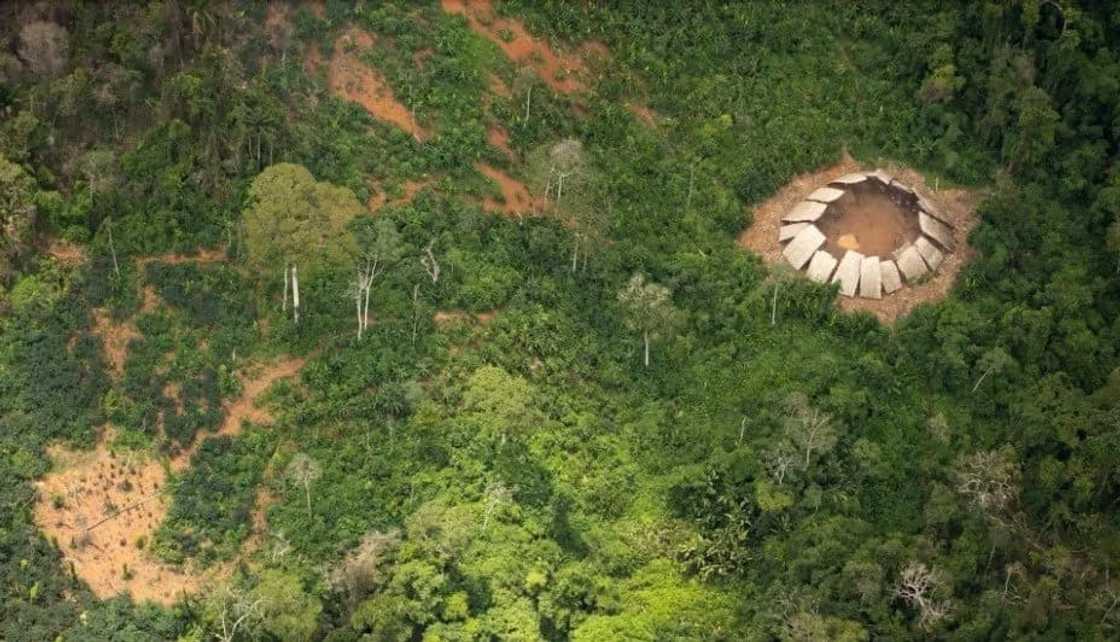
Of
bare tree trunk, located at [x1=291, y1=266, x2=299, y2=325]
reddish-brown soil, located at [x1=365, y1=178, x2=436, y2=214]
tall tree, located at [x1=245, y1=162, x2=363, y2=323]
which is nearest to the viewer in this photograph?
bare tree trunk, located at [x1=291, y1=266, x2=299, y2=325]

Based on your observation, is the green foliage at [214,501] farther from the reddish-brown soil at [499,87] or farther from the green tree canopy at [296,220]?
the reddish-brown soil at [499,87]

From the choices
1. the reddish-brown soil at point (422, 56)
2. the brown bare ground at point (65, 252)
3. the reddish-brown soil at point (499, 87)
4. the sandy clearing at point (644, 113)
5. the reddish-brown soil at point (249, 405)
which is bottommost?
the reddish-brown soil at point (249, 405)

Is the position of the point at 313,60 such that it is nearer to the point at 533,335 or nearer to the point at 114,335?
the point at 114,335

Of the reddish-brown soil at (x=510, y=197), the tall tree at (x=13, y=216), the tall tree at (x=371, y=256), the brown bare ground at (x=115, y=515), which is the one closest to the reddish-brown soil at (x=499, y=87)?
the reddish-brown soil at (x=510, y=197)

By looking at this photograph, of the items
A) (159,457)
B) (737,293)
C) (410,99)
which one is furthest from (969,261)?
(159,457)

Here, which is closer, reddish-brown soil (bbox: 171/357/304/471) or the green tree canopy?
reddish-brown soil (bbox: 171/357/304/471)

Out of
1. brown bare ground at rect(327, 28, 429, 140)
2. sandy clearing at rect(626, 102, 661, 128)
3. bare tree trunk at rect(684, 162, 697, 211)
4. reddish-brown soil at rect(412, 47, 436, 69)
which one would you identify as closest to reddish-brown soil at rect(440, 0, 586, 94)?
sandy clearing at rect(626, 102, 661, 128)

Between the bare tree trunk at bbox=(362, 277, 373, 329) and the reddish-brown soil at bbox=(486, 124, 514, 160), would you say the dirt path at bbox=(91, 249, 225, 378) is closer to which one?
the bare tree trunk at bbox=(362, 277, 373, 329)

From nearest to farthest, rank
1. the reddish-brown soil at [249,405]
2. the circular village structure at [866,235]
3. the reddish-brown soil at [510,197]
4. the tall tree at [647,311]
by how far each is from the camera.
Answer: the reddish-brown soil at [249,405] → the tall tree at [647,311] → the circular village structure at [866,235] → the reddish-brown soil at [510,197]
